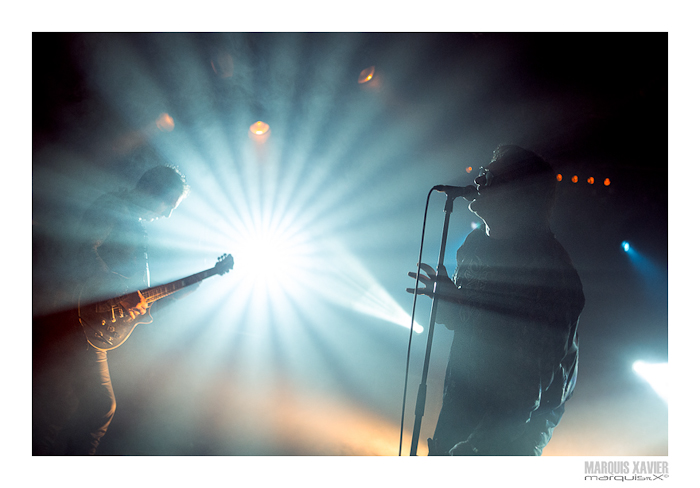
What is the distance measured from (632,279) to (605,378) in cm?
94

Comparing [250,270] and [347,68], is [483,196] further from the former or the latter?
[250,270]

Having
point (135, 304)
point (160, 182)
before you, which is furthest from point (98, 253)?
point (160, 182)

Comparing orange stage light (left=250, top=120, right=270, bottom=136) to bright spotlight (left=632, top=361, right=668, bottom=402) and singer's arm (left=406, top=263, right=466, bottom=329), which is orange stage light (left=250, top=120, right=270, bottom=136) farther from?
bright spotlight (left=632, top=361, right=668, bottom=402)

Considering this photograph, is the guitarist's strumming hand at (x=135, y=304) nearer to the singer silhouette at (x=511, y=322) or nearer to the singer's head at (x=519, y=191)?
the singer silhouette at (x=511, y=322)

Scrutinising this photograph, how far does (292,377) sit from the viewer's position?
255 cm

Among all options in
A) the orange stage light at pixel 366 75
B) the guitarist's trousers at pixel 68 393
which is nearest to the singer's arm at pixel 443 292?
the orange stage light at pixel 366 75

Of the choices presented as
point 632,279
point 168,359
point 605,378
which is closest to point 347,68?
point 168,359

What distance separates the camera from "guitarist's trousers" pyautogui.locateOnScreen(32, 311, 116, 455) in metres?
1.45

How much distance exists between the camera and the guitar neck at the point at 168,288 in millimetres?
1705

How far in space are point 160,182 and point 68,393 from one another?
4.18ft

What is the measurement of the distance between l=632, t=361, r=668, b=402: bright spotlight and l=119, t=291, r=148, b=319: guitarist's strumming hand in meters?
3.77
